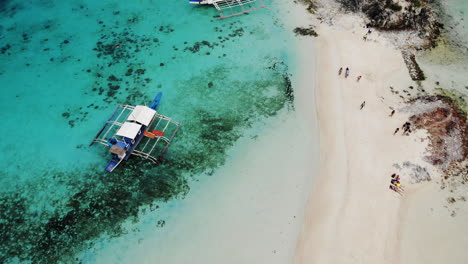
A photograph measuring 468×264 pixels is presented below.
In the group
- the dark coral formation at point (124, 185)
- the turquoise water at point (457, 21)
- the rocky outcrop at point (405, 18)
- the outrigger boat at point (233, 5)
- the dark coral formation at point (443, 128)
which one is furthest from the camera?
the outrigger boat at point (233, 5)

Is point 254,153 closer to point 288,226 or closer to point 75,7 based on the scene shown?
point 288,226

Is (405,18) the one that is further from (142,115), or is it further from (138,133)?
(138,133)

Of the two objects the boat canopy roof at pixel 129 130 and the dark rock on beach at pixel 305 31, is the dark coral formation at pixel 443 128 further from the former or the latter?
the boat canopy roof at pixel 129 130

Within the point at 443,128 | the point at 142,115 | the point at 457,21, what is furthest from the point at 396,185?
the point at 457,21

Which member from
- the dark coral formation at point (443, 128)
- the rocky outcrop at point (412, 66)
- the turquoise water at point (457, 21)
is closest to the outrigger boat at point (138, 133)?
the dark coral formation at point (443, 128)

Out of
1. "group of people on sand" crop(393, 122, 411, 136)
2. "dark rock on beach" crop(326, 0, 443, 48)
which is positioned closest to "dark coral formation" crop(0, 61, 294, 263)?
"group of people on sand" crop(393, 122, 411, 136)

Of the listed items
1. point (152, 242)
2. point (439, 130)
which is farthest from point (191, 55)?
point (439, 130)
